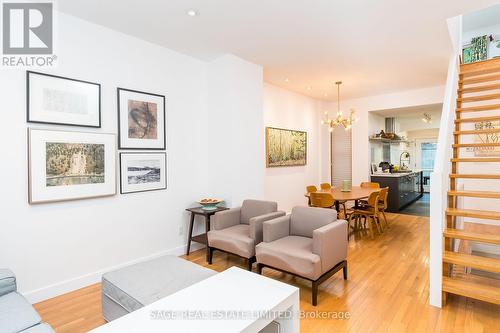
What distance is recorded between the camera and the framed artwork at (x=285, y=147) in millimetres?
5551

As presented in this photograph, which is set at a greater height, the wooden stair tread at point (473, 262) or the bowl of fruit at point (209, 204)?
the bowl of fruit at point (209, 204)

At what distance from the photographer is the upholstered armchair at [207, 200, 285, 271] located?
10.3 feet

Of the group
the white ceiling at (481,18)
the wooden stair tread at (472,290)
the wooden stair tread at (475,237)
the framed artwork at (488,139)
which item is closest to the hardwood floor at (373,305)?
the wooden stair tread at (472,290)

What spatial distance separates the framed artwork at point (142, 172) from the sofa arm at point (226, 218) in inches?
34.7

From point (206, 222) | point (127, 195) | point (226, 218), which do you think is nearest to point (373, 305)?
point (226, 218)

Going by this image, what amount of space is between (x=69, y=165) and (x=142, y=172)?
836mm

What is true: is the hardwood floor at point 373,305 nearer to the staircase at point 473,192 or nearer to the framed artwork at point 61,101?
the staircase at point 473,192

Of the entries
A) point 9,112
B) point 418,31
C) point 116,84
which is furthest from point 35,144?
point 418,31

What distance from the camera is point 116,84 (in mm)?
3230

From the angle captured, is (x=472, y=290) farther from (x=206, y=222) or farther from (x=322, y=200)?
(x=206, y=222)

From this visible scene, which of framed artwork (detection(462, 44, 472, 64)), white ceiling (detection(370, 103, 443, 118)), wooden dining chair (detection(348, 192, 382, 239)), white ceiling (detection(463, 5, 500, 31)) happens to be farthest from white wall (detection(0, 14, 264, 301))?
white ceiling (detection(370, 103, 443, 118))

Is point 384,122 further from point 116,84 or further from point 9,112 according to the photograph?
point 9,112

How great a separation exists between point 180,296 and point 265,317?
1.57 ft

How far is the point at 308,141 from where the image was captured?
22.4 feet
